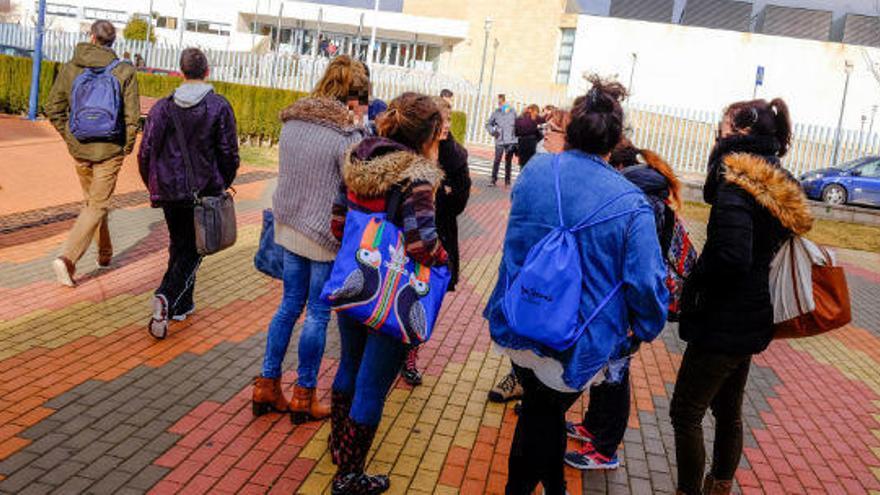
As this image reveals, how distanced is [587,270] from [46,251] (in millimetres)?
6318

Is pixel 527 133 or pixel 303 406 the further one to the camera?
pixel 527 133

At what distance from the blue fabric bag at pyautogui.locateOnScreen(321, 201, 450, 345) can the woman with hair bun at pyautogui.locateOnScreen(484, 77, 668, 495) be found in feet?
1.02

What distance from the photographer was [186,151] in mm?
5203

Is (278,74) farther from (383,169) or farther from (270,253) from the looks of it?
(383,169)

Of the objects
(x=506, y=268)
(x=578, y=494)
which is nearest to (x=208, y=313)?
(x=578, y=494)

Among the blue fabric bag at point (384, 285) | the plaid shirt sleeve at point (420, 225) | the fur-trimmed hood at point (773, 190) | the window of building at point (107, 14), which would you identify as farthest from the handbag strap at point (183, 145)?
the window of building at point (107, 14)

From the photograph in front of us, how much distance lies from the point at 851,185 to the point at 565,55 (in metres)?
31.0

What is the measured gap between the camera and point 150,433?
13.6 feet

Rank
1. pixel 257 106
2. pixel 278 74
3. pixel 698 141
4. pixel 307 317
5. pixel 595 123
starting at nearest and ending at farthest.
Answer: pixel 595 123 → pixel 307 317 → pixel 257 106 → pixel 698 141 → pixel 278 74

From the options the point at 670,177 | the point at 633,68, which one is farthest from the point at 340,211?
the point at 633,68

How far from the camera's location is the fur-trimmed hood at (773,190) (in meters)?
3.25

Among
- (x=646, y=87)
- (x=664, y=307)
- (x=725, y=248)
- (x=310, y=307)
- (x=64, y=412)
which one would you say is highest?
(x=646, y=87)

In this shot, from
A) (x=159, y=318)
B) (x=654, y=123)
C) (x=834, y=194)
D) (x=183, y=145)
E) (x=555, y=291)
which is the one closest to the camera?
(x=555, y=291)

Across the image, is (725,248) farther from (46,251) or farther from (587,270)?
(46,251)
